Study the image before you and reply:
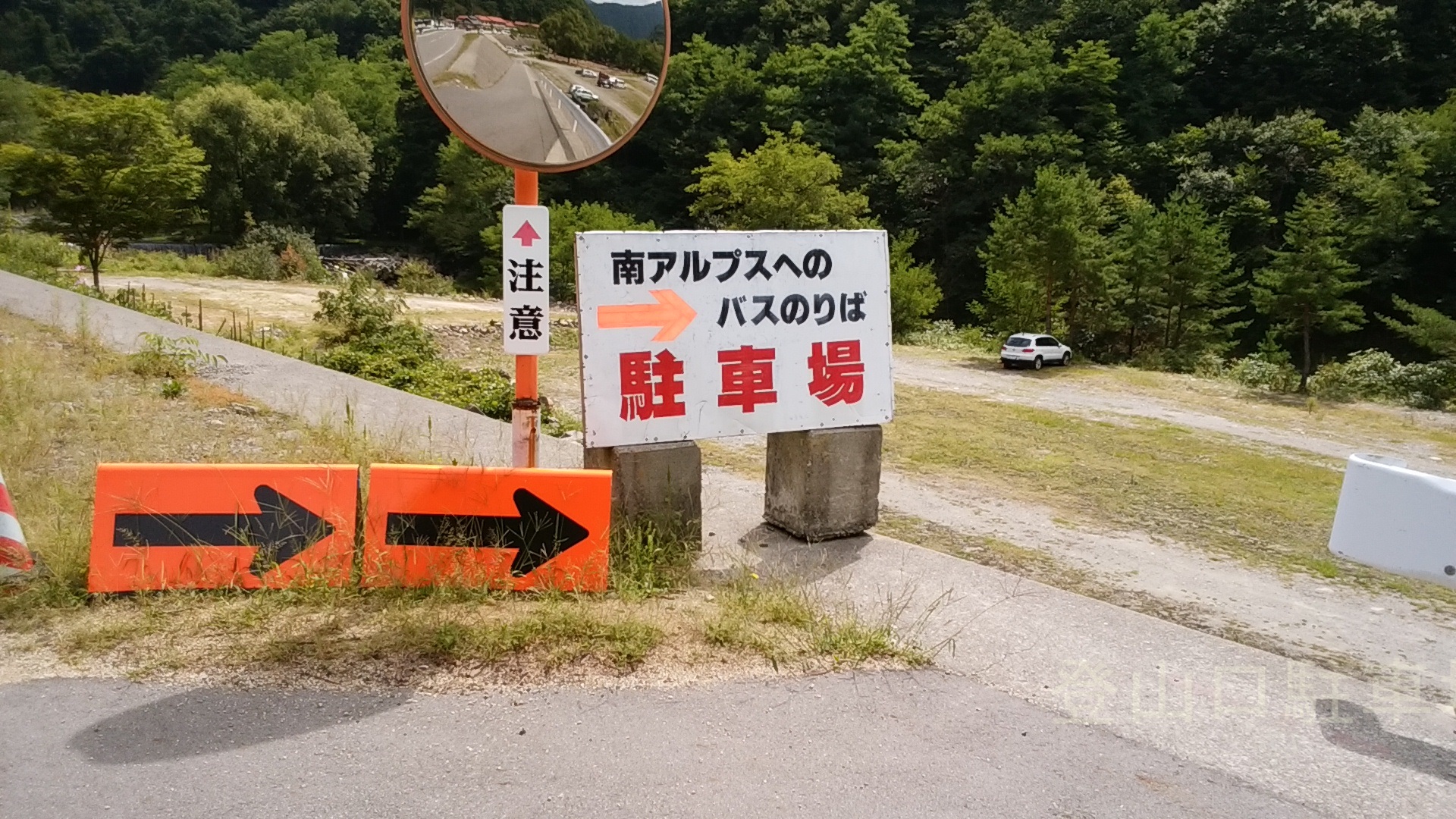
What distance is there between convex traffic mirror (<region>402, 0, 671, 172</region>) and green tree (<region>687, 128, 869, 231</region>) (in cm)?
3065

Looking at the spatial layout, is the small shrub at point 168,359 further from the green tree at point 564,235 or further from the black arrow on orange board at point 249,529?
the green tree at point 564,235

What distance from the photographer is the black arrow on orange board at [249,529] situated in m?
4.00

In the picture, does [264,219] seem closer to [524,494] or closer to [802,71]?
[802,71]

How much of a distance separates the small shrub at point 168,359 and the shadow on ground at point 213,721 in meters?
6.66

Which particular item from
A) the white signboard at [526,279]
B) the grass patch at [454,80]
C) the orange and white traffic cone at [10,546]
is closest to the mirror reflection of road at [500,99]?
the grass patch at [454,80]

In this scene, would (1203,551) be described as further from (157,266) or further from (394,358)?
(157,266)

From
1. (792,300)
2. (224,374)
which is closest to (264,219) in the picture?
(224,374)

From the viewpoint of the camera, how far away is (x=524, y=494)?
425cm

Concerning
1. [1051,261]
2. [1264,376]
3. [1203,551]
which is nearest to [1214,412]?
[1264,376]

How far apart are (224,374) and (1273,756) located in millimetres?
9442

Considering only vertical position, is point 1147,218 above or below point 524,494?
above

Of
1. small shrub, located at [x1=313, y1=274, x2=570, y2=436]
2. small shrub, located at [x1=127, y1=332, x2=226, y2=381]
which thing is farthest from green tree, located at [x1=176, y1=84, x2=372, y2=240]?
small shrub, located at [x1=127, y1=332, x2=226, y2=381]

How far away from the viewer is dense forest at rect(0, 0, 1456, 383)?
29.1m

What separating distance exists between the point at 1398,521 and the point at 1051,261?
2607 cm
